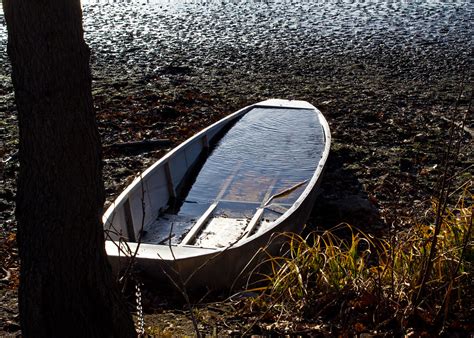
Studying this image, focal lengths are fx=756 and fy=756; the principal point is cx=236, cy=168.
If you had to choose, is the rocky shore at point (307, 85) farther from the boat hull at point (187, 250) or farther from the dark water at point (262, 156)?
the dark water at point (262, 156)

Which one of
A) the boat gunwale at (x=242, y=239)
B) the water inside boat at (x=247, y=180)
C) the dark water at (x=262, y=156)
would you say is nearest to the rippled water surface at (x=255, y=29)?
the boat gunwale at (x=242, y=239)

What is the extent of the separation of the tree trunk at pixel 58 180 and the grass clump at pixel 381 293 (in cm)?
125

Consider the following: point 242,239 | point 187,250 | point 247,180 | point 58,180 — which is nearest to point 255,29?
point 247,180

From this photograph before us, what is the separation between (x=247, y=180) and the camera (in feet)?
26.1

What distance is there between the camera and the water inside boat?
22.2 ft

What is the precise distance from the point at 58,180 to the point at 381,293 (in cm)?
217

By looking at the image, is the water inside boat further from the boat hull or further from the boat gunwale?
the boat hull

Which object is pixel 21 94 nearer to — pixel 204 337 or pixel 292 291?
pixel 204 337

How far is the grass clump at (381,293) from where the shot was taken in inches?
176

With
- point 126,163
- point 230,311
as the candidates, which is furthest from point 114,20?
point 230,311

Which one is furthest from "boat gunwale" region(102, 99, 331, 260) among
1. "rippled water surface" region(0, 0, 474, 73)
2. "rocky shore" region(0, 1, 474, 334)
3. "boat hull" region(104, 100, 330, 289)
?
"rippled water surface" region(0, 0, 474, 73)

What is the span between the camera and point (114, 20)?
18.9 meters

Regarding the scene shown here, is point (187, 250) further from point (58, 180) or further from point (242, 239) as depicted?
point (58, 180)

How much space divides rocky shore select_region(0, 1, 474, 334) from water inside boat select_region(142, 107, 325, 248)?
0.47 meters
